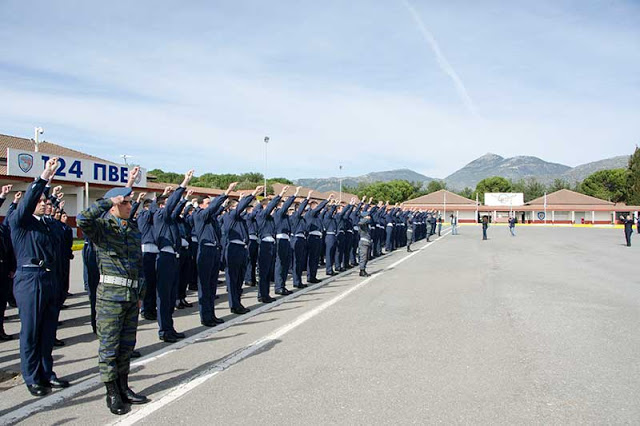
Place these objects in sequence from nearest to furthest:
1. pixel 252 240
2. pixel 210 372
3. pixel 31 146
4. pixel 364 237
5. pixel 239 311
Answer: pixel 210 372 → pixel 239 311 → pixel 252 240 → pixel 364 237 → pixel 31 146

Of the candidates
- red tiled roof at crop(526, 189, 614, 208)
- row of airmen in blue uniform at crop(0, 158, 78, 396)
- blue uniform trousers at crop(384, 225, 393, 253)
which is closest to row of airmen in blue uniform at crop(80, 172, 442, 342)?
row of airmen in blue uniform at crop(0, 158, 78, 396)

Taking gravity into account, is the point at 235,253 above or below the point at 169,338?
above

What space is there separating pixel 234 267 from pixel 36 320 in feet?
13.0

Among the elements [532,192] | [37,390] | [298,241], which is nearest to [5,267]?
[37,390]

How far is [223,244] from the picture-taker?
10094 millimetres

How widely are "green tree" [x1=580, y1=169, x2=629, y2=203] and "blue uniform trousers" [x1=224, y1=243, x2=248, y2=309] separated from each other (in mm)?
120566

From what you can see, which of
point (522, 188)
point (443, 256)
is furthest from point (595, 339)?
point (522, 188)

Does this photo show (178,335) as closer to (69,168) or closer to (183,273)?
(183,273)

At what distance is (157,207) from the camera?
8.65m

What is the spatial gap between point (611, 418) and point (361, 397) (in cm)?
204

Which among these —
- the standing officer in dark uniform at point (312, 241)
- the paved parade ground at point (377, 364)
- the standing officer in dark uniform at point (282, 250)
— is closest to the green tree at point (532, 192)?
the standing officer in dark uniform at point (312, 241)

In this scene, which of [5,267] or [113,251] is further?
[5,267]

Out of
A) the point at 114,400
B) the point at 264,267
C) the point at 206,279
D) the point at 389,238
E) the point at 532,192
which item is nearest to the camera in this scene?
the point at 114,400

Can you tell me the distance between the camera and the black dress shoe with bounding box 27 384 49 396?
498 cm
